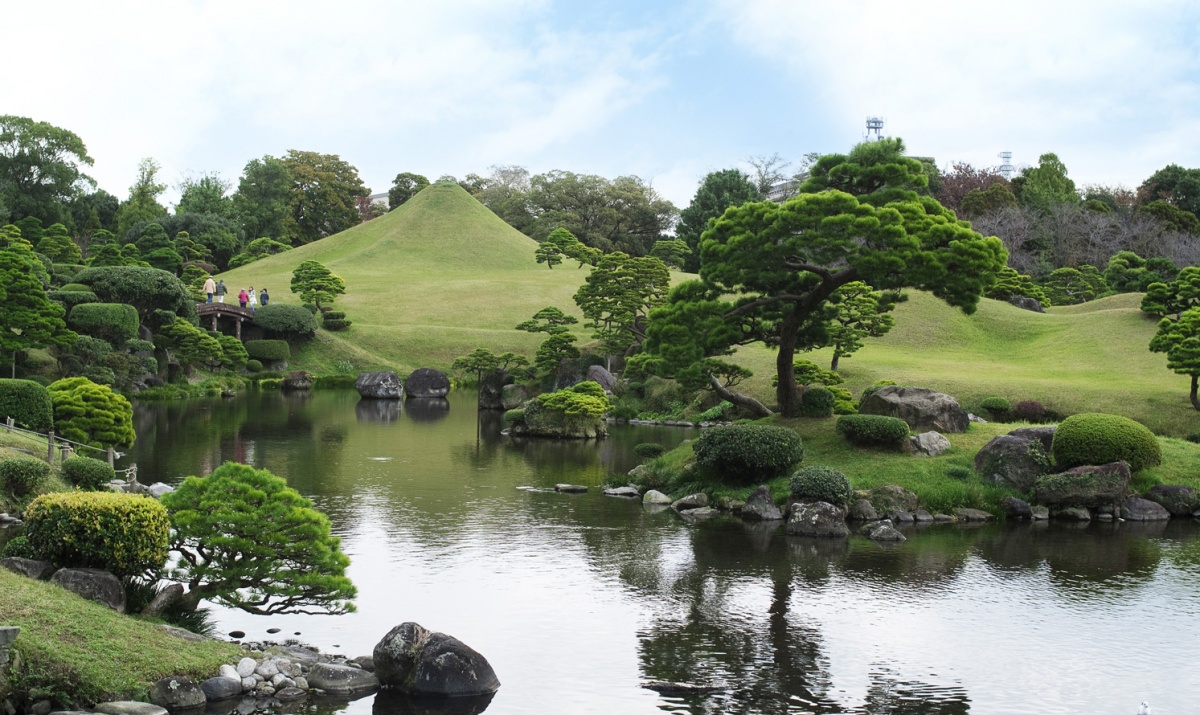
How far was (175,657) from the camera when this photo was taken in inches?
419

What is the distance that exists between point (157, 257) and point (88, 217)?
22.3 m

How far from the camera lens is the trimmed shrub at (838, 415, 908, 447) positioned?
943 inches

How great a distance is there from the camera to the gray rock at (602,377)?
157 ft

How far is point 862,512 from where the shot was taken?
2186 centimetres

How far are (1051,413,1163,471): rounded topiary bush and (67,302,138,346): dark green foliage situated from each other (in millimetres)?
41021

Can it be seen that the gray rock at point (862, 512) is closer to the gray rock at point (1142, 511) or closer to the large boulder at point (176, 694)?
the gray rock at point (1142, 511)

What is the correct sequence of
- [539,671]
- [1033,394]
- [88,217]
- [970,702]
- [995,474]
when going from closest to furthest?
1. [970,702]
2. [539,671]
3. [995,474]
4. [1033,394]
5. [88,217]

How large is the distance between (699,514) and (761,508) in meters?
1.36

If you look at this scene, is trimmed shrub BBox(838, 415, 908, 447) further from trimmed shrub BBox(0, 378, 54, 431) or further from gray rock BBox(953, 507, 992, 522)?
trimmed shrub BBox(0, 378, 54, 431)

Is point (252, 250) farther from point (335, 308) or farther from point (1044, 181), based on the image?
point (1044, 181)

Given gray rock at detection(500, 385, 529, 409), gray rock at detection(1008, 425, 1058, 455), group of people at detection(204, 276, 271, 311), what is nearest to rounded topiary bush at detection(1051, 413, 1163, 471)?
gray rock at detection(1008, 425, 1058, 455)

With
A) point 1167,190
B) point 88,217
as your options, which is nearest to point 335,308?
point 88,217

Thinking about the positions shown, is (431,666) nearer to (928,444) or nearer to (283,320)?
(928,444)

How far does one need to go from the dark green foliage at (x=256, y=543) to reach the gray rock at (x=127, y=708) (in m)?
2.70
